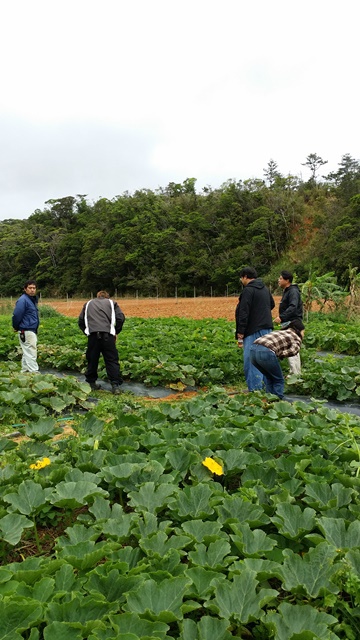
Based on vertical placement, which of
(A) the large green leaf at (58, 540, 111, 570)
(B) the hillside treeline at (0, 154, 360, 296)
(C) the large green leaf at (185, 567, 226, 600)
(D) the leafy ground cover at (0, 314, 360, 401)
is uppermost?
(B) the hillside treeline at (0, 154, 360, 296)

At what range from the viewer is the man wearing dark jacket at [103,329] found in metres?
6.84

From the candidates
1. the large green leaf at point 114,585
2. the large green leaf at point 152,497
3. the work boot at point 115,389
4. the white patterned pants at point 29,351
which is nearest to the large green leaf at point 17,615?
the large green leaf at point 114,585

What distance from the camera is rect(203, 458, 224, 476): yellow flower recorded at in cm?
240

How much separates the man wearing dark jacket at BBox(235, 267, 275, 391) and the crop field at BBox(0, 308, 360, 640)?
212cm

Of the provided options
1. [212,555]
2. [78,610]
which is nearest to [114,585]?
[78,610]

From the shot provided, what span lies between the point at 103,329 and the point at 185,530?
16.7ft

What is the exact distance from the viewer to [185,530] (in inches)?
74.7

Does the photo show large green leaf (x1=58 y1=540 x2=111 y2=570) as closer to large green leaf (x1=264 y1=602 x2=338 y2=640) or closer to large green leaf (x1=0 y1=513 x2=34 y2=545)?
large green leaf (x1=0 y1=513 x2=34 y2=545)

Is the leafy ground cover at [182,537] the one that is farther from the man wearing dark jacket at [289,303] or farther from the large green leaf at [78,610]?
the man wearing dark jacket at [289,303]

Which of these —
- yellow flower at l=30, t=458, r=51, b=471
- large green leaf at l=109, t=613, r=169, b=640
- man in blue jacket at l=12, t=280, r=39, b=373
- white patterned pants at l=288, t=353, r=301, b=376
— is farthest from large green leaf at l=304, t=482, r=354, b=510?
man in blue jacket at l=12, t=280, r=39, b=373

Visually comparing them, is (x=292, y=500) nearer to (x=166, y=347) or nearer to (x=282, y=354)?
(x=282, y=354)

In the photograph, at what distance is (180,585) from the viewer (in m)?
1.50

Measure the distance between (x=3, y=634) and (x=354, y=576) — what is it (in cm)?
108

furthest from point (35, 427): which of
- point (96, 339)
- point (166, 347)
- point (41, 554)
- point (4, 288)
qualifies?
point (4, 288)
